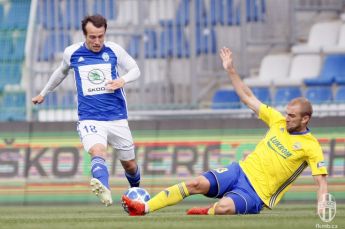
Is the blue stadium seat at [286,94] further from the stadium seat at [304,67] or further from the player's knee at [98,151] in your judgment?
the player's knee at [98,151]

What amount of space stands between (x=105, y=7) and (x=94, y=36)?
849cm

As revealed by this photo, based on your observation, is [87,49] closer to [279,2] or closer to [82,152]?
[82,152]

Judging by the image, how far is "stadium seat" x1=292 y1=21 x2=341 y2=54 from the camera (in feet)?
77.0

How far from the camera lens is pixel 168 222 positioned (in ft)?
38.3

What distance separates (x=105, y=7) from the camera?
22.6 m

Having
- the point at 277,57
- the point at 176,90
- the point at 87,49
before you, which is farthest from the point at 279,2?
the point at 87,49

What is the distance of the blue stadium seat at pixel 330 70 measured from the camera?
2186 cm

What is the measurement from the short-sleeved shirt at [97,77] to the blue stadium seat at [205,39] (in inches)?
320

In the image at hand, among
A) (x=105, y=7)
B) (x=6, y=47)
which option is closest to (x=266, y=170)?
(x=105, y=7)

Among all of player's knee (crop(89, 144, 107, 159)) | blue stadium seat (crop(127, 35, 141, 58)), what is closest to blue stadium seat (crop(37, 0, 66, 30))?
blue stadium seat (crop(127, 35, 141, 58))

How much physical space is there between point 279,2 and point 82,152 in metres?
6.71

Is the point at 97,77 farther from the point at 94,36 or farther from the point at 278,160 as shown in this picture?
the point at 278,160

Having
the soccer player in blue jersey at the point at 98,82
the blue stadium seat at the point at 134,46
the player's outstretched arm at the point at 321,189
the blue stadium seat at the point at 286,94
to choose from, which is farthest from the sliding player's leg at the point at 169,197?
the blue stadium seat at the point at 134,46

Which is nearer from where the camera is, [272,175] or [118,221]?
[118,221]
